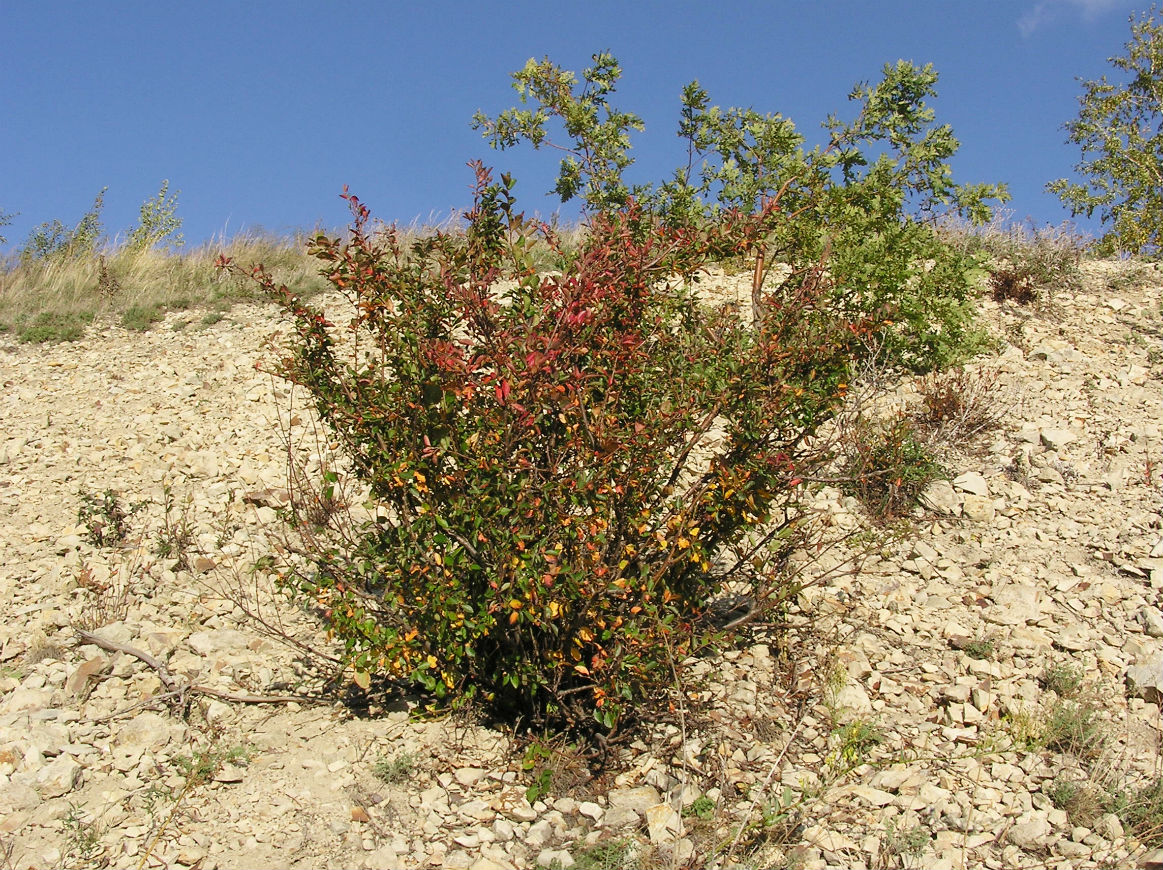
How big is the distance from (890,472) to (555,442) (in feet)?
9.75

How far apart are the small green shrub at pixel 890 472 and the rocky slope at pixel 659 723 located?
194mm

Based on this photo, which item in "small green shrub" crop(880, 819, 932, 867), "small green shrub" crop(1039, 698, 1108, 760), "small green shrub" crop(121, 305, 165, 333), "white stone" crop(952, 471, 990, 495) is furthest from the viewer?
"small green shrub" crop(121, 305, 165, 333)

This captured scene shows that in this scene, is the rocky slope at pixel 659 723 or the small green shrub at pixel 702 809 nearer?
the rocky slope at pixel 659 723

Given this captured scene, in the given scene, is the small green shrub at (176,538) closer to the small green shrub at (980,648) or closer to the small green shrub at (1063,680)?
the small green shrub at (980,648)

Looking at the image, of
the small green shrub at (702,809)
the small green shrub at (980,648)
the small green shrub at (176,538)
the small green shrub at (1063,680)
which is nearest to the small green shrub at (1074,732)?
the small green shrub at (1063,680)

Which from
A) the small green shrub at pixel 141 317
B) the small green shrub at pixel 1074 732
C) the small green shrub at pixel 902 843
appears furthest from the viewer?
the small green shrub at pixel 141 317

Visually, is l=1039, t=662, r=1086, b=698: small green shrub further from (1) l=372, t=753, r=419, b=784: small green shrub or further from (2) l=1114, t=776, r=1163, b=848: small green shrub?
(1) l=372, t=753, r=419, b=784: small green shrub

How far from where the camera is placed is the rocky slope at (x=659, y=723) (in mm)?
3375

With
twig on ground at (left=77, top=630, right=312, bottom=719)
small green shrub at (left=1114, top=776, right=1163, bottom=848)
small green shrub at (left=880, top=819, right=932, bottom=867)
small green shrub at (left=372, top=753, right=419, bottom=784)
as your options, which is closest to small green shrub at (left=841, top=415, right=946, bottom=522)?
small green shrub at (left=1114, top=776, right=1163, bottom=848)

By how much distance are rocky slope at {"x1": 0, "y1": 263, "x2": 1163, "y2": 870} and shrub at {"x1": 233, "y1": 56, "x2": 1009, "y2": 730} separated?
1.30 feet

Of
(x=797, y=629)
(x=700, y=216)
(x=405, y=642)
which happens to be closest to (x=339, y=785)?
(x=405, y=642)

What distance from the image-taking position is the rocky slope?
11.1 ft

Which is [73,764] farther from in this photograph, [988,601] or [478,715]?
[988,601]

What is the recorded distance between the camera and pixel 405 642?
11.8ft
